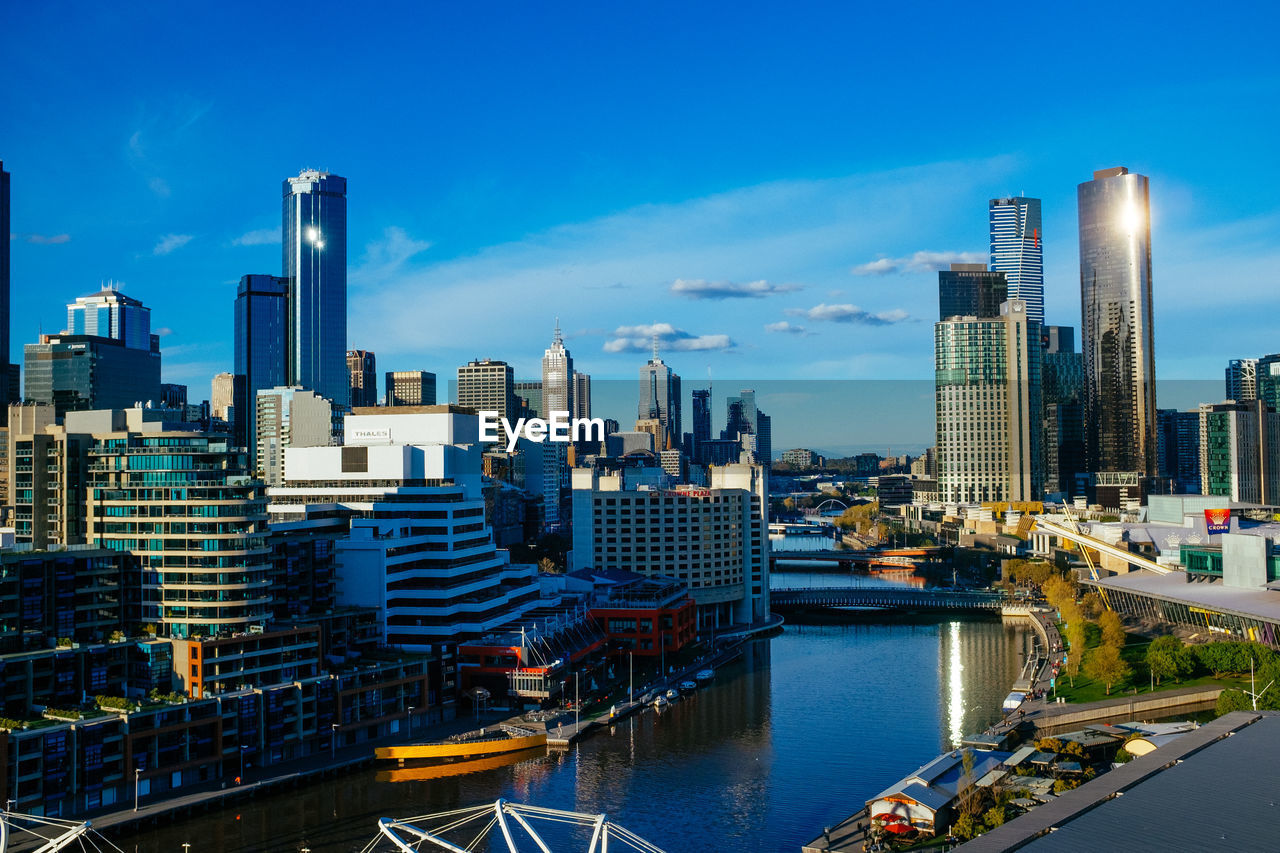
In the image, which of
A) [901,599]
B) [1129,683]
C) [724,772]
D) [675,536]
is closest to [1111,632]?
[1129,683]

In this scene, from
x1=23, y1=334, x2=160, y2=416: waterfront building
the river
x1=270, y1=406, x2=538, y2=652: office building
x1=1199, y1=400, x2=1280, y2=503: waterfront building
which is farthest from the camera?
x1=1199, y1=400, x2=1280, y2=503: waterfront building

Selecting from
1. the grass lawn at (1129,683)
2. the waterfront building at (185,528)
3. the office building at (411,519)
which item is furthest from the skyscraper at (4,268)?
the grass lawn at (1129,683)

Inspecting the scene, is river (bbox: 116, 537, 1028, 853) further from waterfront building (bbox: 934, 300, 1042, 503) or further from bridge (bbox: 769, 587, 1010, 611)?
waterfront building (bbox: 934, 300, 1042, 503)

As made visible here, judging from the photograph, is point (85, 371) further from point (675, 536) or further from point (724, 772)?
point (724, 772)

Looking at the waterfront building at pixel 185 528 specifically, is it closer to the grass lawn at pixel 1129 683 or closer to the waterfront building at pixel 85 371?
the grass lawn at pixel 1129 683

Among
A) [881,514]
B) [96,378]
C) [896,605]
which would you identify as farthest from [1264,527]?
[96,378]

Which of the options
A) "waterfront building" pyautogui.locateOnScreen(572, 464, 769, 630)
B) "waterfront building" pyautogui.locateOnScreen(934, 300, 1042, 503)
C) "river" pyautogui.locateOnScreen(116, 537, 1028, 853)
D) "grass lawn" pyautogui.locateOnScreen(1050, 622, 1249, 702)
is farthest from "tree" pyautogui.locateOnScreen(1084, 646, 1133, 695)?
"waterfront building" pyautogui.locateOnScreen(934, 300, 1042, 503)

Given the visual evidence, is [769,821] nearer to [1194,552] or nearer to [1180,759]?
[1180,759]
